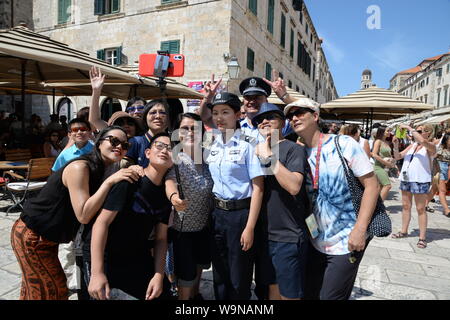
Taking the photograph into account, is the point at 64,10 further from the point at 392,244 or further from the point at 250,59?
the point at 392,244

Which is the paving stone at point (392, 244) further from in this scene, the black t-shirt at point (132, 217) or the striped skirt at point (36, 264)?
the striped skirt at point (36, 264)

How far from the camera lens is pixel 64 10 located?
16391 millimetres

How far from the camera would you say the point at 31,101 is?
735 inches

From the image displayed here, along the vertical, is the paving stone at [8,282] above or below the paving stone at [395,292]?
above

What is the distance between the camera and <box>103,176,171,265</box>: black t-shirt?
1.86 meters

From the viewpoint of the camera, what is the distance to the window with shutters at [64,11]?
16.2 m

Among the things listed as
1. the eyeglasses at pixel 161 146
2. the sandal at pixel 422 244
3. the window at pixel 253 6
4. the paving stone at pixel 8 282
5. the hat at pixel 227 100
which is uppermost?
the window at pixel 253 6

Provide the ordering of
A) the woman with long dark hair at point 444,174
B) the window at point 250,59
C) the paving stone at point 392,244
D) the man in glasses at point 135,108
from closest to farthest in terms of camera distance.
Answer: the man in glasses at point 135,108 → the paving stone at point 392,244 → the woman with long dark hair at point 444,174 → the window at point 250,59

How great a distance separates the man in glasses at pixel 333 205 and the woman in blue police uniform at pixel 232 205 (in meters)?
0.41

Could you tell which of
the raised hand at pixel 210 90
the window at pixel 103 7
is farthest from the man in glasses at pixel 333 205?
the window at pixel 103 7

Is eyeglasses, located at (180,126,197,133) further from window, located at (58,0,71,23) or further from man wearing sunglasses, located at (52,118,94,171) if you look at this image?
window, located at (58,0,71,23)

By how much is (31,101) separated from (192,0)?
12929mm

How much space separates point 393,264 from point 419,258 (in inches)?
21.9

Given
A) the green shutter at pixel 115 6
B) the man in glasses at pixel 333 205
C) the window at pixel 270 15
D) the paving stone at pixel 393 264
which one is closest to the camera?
the man in glasses at pixel 333 205
